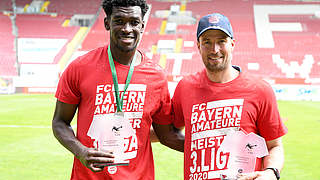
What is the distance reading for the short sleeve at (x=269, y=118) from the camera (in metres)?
2.20

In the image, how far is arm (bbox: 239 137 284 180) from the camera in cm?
203

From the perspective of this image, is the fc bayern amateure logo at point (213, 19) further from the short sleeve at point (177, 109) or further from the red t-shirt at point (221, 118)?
the short sleeve at point (177, 109)

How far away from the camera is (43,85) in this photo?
2131cm

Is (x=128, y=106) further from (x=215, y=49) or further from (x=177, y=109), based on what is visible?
(x=215, y=49)

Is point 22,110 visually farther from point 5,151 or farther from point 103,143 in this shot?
point 103,143

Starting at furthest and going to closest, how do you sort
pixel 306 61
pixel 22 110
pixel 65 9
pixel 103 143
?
1. pixel 65 9
2. pixel 306 61
3. pixel 22 110
4. pixel 103 143

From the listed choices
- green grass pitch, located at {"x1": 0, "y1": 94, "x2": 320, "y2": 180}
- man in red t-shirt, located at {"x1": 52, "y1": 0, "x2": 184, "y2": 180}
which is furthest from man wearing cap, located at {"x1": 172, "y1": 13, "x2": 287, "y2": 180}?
green grass pitch, located at {"x1": 0, "y1": 94, "x2": 320, "y2": 180}

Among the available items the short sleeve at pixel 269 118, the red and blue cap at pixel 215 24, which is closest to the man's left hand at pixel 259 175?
the short sleeve at pixel 269 118

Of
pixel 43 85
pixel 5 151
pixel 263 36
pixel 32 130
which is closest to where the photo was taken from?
pixel 5 151

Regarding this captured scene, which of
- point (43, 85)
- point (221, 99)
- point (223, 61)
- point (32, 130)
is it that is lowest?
point (43, 85)

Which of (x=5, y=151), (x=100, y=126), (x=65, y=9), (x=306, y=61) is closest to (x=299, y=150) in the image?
(x=5, y=151)

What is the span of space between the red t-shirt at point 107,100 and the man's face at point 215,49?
0.43 metres

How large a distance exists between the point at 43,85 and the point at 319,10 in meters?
22.8

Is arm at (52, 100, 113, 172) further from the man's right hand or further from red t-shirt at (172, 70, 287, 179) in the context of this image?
red t-shirt at (172, 70, 287, 179)
